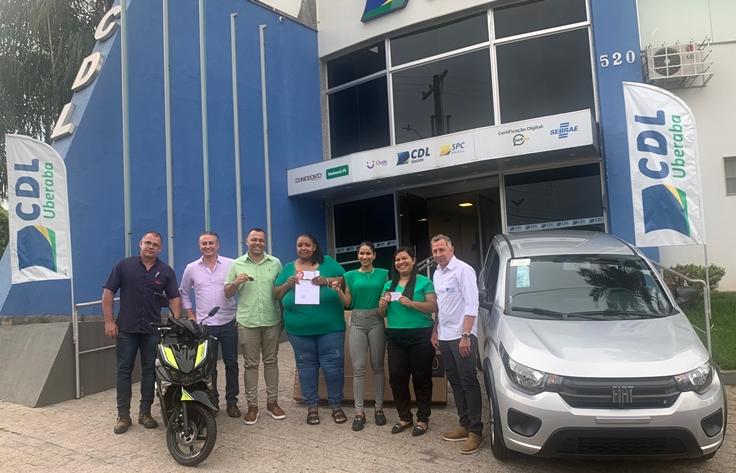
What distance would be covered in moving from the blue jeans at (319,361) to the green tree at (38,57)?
43.1 ft

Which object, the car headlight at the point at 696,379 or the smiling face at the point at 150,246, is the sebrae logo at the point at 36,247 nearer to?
the smiling face at the point at 150,246

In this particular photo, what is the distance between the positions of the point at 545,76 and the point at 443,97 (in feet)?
7.07

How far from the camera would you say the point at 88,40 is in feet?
50.6

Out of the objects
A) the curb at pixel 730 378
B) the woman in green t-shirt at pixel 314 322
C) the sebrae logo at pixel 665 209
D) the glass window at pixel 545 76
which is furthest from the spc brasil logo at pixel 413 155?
the curb at pixel 730 378

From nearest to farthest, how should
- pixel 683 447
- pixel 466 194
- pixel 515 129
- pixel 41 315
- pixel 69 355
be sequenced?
pixel 683 447 → pixel 69 355 → pixel 41 315 → pixel 515 129 → pixel 466 194

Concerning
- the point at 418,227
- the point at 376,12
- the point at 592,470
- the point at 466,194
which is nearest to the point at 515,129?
the point at 466,194

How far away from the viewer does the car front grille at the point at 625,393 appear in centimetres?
381

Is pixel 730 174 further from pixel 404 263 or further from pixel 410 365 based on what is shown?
pixel 410 365

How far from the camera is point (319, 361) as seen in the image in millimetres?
→ 5688

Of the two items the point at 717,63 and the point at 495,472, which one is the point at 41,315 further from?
the point at 717,63

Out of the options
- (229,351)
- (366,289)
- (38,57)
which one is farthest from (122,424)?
(38,57)

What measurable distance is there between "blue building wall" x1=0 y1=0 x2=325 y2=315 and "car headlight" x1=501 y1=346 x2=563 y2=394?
7.43 meters

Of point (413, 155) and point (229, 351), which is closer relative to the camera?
point (229, 351)

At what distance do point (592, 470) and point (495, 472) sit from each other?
0.72m
